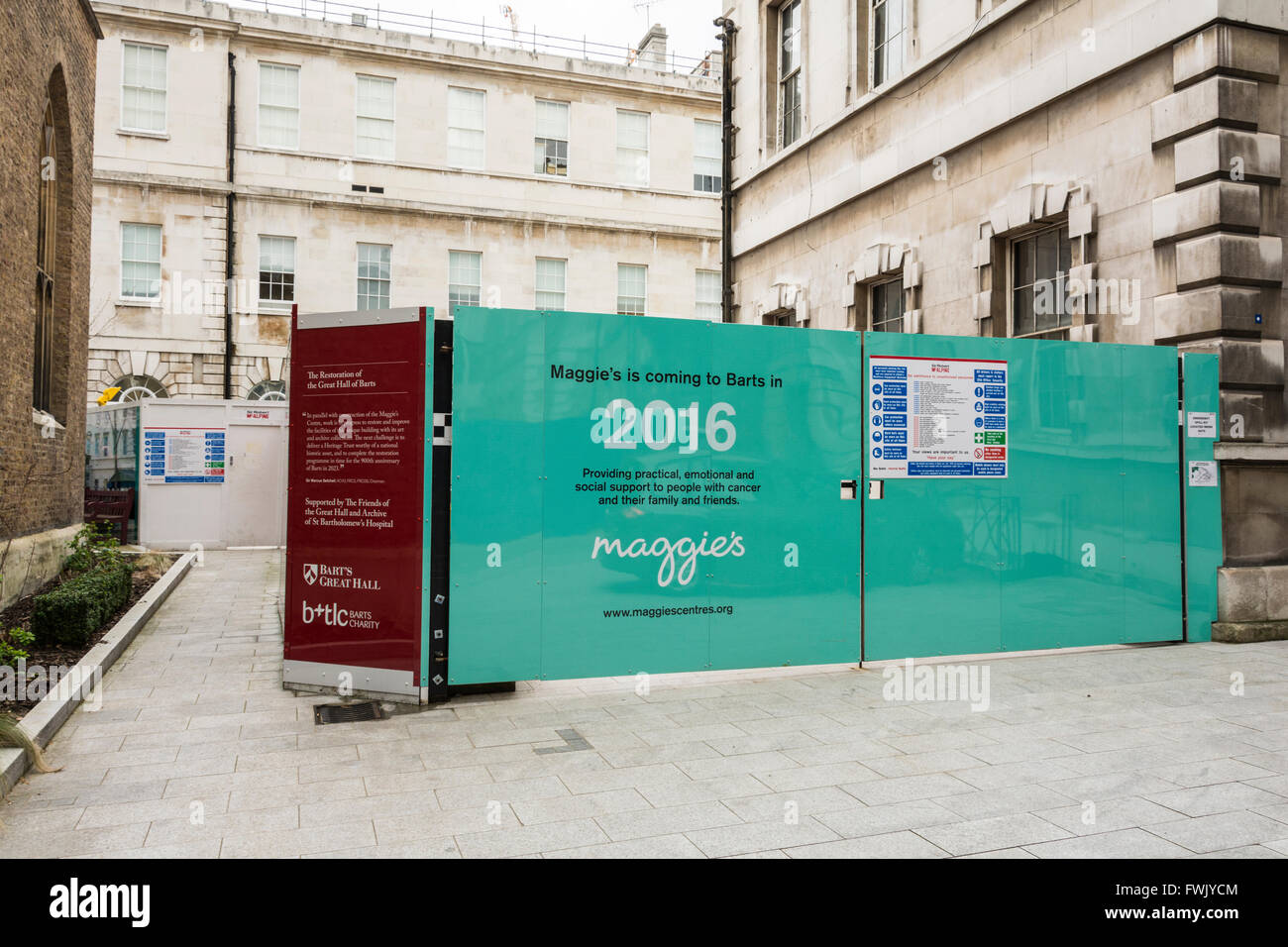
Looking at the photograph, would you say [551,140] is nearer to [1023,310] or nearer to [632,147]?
[632,147]

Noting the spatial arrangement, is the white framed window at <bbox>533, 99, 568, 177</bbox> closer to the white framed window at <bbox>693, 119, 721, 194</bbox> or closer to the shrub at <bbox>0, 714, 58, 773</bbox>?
the white framed window at <bbox>693, 119, 721, 194</bbox>

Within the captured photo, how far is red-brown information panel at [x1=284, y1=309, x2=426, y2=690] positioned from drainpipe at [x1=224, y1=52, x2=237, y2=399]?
2320 cm

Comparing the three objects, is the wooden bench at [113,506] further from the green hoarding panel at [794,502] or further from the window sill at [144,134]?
the green hoarding panel at [794,502]

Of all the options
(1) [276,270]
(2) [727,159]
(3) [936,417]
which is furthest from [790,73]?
(1) [276,270]

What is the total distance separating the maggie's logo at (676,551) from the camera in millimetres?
7691

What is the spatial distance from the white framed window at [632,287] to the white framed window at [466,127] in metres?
6.07

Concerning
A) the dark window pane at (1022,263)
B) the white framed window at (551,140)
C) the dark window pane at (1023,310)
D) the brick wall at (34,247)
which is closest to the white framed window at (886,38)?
the dark window pane at (1022,263)

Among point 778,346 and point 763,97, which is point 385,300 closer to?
point 763,97

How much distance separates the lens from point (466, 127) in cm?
3162

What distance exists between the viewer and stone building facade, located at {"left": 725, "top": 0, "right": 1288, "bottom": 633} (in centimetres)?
958

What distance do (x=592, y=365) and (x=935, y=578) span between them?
378 cm

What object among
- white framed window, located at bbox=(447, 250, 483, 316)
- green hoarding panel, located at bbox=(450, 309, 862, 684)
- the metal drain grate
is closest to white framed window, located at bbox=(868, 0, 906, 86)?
green hoarding panel, located at bbox=(450, 309, 862, 684)

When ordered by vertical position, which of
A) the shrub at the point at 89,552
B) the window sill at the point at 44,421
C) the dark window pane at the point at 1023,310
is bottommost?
the shrub at the point at 89,552

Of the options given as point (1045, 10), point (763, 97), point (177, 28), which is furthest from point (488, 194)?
point (1045, 10)
